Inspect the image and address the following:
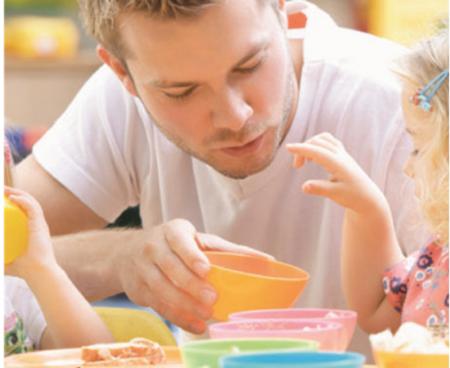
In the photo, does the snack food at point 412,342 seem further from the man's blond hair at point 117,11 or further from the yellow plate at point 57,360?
the man's blond hair at point 117,11

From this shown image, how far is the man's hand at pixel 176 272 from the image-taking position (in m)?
1.42

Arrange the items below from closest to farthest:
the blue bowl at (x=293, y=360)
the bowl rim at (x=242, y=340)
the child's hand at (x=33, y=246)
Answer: the blue bowl at (x=293, y=360) → the bowl rim at (x=242, y=340) → the child's hand at (x=33, y=246)

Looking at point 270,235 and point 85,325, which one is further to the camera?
point 270,235

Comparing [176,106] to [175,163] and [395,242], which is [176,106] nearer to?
[175,163]

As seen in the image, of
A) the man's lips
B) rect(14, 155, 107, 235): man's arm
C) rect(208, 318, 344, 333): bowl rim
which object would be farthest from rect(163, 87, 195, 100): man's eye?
rect(208, 318, 344, 333): bowl rim

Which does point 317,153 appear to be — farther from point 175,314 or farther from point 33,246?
point 33,246

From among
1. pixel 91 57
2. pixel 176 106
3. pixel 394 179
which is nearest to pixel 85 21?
pixel 176 106

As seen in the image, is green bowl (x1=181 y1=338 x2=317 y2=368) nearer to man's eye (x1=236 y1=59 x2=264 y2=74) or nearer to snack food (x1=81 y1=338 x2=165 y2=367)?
snack food (x1=81 y1=338 x2=165 y2=367)

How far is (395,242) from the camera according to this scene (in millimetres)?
1591

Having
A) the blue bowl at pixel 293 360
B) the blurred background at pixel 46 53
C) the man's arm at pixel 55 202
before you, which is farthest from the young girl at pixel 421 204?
the blurred background at pixel 46 53

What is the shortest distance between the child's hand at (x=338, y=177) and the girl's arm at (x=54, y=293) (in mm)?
410

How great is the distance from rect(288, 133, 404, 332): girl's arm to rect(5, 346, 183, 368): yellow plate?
0.29 m

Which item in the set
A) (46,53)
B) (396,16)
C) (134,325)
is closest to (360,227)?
(134,325)

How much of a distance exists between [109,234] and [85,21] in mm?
377
